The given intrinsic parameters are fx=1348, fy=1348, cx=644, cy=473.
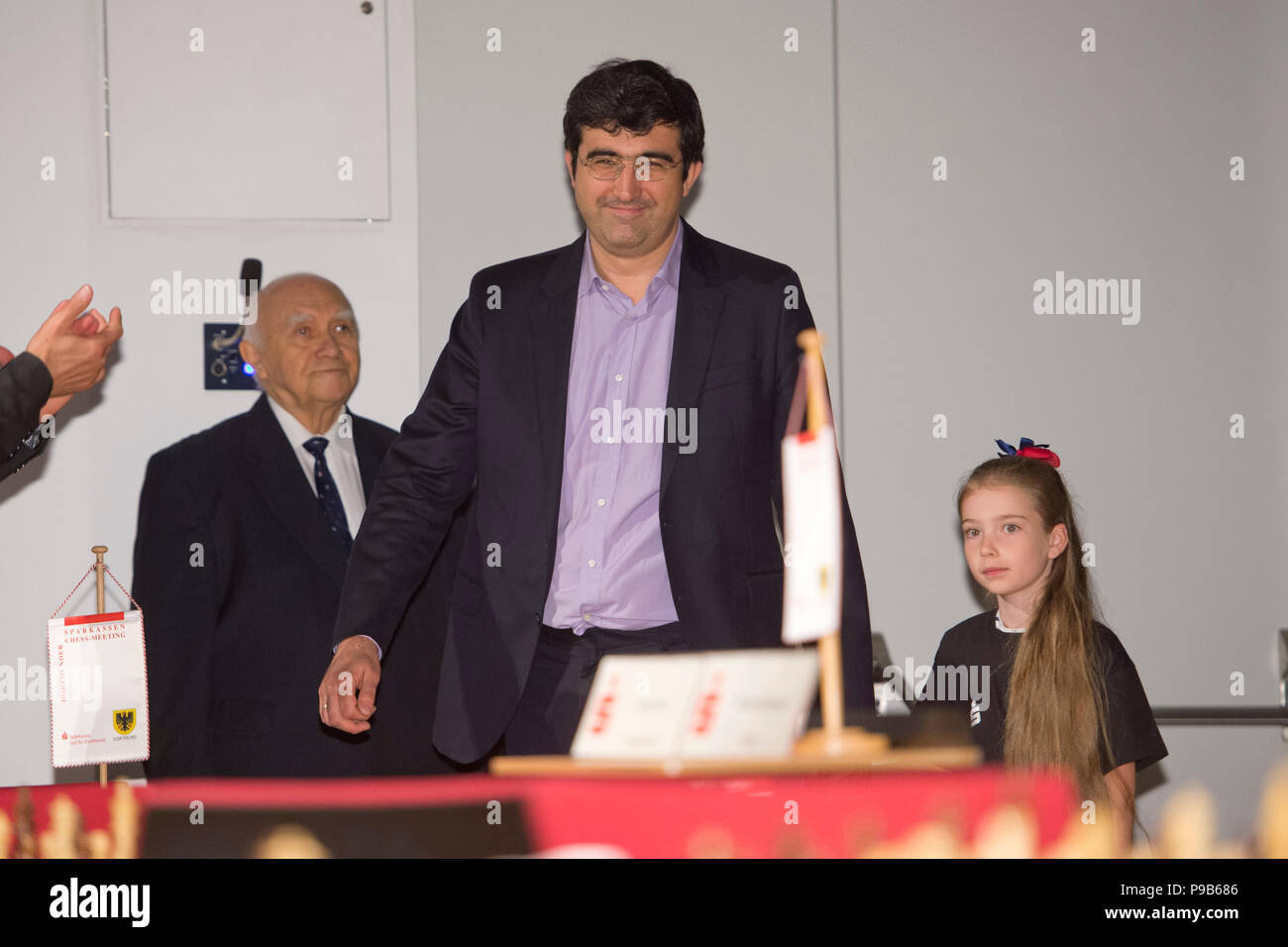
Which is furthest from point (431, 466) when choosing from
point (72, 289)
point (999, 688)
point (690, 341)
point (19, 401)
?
point (72, 289)

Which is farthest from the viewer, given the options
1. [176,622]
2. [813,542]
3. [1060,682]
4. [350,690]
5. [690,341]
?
[176,622]

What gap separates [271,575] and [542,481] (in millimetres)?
1461

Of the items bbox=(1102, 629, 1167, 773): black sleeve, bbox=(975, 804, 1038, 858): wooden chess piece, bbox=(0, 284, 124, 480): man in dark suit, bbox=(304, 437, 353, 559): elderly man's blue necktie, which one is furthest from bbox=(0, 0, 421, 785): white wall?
bbox=(975, 804, 1038, 858): wooden chess piece

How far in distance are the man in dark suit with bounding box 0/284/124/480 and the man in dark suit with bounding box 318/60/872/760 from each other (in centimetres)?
53

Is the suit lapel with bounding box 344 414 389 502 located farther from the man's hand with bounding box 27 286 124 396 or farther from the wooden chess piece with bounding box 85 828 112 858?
the wooden chess piece with bounding box 85 828 112 858

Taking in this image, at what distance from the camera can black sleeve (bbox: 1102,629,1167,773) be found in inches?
94.6

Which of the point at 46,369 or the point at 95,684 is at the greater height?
the point at 46,369

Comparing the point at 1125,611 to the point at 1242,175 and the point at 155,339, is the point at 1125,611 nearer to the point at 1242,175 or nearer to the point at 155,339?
the point at 1242,175

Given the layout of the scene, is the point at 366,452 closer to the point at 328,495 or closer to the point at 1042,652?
the point at 328,495

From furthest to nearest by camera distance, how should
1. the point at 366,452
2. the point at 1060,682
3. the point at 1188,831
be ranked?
the point at 366,452
the point at 1060,682
the point at 1188,831

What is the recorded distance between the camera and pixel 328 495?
3.42 meters
